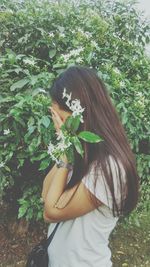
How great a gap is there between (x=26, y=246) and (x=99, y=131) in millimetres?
2622

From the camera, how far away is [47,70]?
3.55 metres

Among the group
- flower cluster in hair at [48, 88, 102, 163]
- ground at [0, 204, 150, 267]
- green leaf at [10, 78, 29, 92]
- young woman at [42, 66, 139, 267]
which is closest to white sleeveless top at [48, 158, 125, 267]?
young woman at [42, 66, 139, 267]

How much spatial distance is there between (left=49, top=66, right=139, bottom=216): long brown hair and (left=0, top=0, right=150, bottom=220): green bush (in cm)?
95

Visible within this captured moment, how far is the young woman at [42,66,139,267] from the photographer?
1802 mm

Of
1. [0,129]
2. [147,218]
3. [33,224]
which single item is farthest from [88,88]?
[147,218]

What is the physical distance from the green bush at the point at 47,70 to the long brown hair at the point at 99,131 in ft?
3.12

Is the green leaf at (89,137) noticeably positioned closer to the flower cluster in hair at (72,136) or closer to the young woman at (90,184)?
the flower cluster in hair at (72,136)

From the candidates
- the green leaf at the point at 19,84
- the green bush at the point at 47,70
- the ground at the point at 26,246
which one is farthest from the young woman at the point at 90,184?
the ground at the point at 26,246

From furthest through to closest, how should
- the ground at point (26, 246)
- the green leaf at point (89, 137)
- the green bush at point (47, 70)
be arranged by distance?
the ground at point (26, 246) → the green bush at point (47, 70) → the green leaf at point (89, 137)

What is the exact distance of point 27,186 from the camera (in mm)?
3688

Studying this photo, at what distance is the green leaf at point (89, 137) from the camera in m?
1.64

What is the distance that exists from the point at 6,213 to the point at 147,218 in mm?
1743

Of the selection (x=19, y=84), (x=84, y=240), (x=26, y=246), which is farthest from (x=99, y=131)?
(x=26, y=246)

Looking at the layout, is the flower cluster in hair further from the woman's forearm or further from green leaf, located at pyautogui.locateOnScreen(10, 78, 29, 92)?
green leaf, located at pyautogui.locateOnScreen(10, 78, 29, 92)
